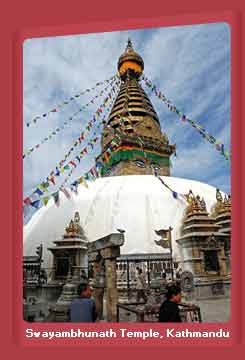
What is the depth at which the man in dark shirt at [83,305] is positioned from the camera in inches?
134

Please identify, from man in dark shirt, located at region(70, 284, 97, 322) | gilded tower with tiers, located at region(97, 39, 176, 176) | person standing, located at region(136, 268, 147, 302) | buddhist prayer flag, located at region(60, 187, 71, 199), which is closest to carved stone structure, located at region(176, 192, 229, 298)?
person standing, located at region(136, 268, 147, 302)

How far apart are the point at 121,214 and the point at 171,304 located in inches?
257

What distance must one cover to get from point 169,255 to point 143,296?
139 cm

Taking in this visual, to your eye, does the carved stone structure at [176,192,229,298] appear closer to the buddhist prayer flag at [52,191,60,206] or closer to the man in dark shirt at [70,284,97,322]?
the buddhist prayer flag at [52,191,60,206]

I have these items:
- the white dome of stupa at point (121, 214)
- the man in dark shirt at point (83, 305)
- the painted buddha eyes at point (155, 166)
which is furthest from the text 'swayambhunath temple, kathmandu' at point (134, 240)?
the painted buddha eyes at point (155, 166)

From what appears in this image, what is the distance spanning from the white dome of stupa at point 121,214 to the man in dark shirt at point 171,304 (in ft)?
18.2

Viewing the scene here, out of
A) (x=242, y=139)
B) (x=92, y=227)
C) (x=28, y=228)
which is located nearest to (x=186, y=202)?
(x=92, y=227)

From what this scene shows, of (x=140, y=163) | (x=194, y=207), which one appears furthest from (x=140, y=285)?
(x=140, y=163)

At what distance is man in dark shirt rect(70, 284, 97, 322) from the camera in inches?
134

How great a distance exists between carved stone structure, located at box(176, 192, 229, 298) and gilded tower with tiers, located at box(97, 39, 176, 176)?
4.38 m

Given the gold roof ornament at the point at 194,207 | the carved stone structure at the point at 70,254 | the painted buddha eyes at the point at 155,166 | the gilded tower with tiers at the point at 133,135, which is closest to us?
the carved stone structure at the point at 70,254

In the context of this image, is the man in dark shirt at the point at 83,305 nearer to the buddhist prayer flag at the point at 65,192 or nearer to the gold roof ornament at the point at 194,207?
the gold roof ornament at the point at 194,207

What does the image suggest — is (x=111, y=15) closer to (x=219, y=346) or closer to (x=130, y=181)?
(x=219, y=346)

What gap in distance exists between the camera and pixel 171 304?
2.96m
